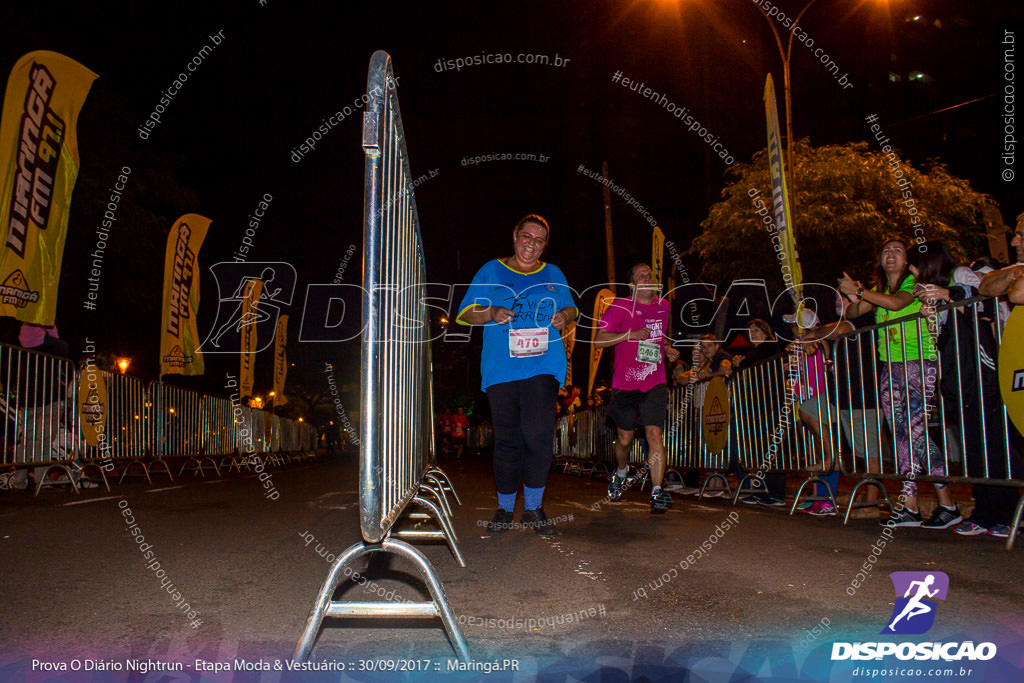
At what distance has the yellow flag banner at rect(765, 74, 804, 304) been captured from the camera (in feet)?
26.3

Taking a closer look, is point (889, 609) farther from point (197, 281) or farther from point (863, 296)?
point (197, 281)

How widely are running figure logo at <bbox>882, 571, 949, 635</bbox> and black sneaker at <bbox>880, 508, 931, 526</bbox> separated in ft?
6.82

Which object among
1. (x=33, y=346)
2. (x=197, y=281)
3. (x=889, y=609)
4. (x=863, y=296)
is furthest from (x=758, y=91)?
(x=889, y=609)

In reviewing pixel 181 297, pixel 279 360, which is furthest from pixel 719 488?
pixel 279 360

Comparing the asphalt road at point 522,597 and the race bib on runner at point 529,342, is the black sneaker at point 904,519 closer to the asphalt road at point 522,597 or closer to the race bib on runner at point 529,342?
the asphalt road at point 522,597

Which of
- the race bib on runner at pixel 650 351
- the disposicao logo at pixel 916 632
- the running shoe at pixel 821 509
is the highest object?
the race bib on runner at pixel 650 351

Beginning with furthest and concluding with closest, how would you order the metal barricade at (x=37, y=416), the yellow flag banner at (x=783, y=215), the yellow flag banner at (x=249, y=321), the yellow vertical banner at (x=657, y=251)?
the yellow flag banner at (x=249, y=321)
the yellow vertical banner at (x=657, y=251)
the yellow flag banner at (x=783, y=215)
the metal barricade at (x=37, y=416)

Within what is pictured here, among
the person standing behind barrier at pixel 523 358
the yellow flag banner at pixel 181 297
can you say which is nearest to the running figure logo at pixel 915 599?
the person standing behind barrier at pixel 523 358

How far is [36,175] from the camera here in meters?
8.84

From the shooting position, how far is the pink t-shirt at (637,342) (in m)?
6.56

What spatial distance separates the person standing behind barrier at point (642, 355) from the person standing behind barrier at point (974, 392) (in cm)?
212

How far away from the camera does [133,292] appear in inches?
795

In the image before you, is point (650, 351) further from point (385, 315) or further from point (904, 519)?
point (385, 315)

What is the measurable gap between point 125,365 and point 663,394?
23.4 metres
